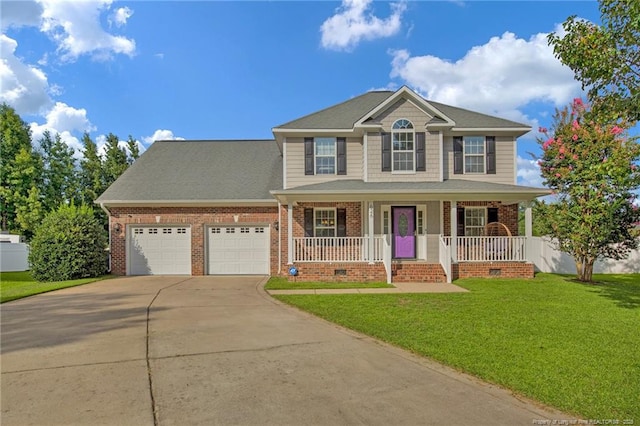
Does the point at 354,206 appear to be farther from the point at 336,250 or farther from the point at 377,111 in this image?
the point at 377,111

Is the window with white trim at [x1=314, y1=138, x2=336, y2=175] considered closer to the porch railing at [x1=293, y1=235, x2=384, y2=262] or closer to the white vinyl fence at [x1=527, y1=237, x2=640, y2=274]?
the porch railing at [x1=293, y1=235, x2=384, y2=262]

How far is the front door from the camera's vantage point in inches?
545

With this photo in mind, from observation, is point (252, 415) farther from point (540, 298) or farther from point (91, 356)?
point (540, 298)

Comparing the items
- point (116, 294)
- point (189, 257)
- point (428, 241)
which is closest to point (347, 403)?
point (116, 294)

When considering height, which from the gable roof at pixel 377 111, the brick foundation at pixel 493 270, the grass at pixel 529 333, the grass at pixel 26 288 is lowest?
the grass at pixel 26 288

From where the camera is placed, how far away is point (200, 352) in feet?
17.2

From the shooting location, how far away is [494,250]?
12.9 metres

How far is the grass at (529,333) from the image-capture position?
156 inches

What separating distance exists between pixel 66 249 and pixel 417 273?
1280 cm

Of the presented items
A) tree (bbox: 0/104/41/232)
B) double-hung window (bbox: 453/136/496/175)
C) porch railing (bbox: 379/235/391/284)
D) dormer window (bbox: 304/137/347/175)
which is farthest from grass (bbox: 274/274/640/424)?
tree (bbox: 0/104/41/232)

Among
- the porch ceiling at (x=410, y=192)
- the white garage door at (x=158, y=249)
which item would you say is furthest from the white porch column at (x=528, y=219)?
the white garage door at (x=158, y=249)

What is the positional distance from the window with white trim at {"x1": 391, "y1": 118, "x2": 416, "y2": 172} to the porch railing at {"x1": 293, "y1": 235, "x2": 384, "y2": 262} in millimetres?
3120

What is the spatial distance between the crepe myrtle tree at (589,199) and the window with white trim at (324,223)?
8.12m

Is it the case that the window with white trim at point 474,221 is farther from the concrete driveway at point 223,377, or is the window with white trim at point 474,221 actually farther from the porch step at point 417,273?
the concrete driveway at point 223,377
